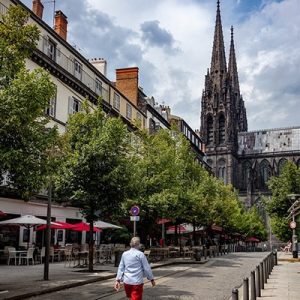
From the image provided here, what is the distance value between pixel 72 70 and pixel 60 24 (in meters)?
3.65

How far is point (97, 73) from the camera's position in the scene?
3788 centimetres

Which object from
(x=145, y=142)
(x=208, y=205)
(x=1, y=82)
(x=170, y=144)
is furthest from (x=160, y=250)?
(x=1, y=82)

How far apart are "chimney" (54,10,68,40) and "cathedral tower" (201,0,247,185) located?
87652mm

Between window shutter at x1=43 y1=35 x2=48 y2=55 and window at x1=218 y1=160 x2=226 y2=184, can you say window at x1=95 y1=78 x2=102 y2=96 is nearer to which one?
window shutter at x1=43 y1=35 x2=48 y2=55

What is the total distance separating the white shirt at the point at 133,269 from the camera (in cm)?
895

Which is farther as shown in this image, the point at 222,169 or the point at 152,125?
the point at 222,169

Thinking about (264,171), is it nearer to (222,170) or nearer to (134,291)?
(222,170)

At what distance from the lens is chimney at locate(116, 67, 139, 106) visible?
48.7m

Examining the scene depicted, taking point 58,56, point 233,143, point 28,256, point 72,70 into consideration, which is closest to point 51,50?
point 58,56

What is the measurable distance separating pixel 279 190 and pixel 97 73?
21.1 meters

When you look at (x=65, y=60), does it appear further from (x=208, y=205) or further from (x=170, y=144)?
(x=208, y=205)

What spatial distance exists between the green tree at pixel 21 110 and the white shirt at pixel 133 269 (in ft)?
16.2

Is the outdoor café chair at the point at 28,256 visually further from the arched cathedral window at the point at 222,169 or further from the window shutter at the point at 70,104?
the arched cathedral window at the point at 222,169

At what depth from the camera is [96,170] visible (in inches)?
834
